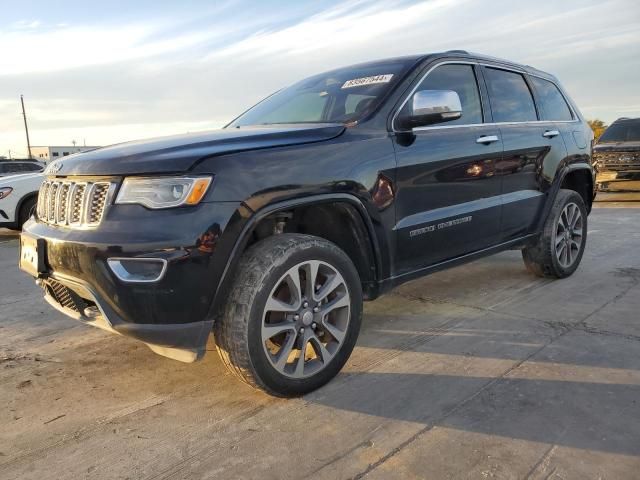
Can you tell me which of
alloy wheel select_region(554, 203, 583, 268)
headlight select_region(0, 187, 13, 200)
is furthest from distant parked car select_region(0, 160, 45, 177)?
alloy wheel select_region(554, 203, 583, 268)

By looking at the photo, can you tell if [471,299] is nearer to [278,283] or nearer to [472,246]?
[472,246]

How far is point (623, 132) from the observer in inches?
518

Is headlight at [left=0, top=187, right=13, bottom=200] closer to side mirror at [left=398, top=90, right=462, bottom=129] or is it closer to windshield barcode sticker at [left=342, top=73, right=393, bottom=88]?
windshield barcode sticker at [left=342, top=73, right=393, bottom=88]

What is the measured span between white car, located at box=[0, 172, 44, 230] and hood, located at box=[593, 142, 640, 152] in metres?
11.4

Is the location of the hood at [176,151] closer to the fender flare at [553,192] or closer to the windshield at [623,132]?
the fender flare at [553,192]

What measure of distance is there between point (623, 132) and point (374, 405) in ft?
43.2

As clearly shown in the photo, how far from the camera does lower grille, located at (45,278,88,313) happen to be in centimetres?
269

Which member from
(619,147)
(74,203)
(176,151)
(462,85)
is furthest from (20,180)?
(619,147)

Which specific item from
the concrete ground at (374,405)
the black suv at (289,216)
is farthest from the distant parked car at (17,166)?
the black suv at (289,216)

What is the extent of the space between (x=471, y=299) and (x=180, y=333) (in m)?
2.72

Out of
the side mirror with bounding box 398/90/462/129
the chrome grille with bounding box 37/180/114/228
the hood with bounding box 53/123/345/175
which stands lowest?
the chrome grille with bounding box 37/180/114/228

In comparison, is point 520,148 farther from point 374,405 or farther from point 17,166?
point 17,166

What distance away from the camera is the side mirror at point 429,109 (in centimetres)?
317

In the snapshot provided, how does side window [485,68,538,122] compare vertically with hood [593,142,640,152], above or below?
above
